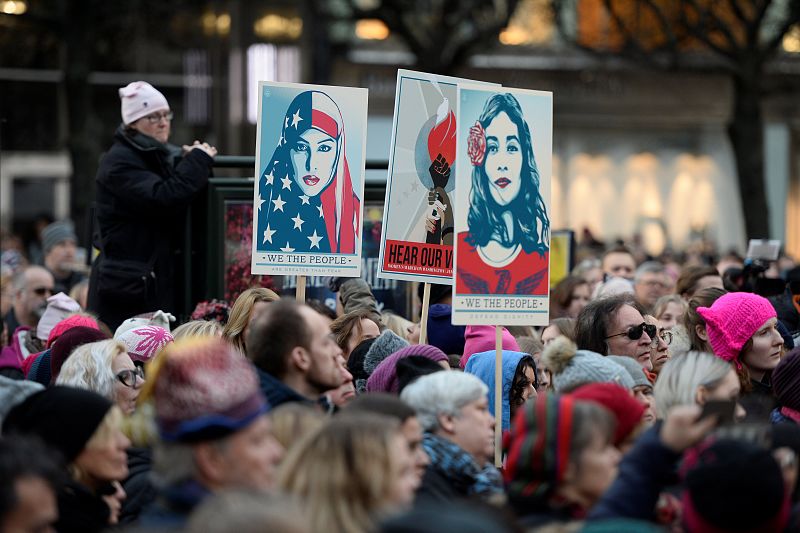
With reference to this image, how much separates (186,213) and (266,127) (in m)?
1.47

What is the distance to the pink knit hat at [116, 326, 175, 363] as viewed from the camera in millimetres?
6879

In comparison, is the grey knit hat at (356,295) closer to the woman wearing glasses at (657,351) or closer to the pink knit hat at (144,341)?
the pink knit hat at (144,341)

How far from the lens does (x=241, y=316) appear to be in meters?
6.99

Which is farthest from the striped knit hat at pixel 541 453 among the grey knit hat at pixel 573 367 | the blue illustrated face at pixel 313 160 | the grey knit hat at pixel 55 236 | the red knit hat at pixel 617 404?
the grey knit hat at pixel 55 236

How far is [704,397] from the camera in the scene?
5223 mm

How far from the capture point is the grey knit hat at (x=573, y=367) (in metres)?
5.83

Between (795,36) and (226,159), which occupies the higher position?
(795,36)

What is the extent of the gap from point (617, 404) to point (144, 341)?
2917mm

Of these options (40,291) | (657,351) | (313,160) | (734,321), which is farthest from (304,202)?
(40,291)

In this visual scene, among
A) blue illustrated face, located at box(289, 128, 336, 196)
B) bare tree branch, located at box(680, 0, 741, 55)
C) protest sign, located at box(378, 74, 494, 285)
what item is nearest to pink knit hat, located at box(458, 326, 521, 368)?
protest sign, located at box(378, 74, 494, 285)

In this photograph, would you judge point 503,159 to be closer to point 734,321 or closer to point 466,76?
point 734,321

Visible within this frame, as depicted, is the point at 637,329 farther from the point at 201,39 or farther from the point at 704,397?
the point at 201,39

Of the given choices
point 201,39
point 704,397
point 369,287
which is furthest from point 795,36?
point 704,397

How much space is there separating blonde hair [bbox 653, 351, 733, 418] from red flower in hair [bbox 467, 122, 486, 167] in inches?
64.7
